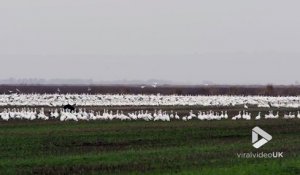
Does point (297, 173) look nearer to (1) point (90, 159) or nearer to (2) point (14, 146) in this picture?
(1) point (90, 159)

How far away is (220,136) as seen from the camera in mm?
31516

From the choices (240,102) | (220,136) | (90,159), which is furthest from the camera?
(240,102)

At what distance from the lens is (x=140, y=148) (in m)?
25.9

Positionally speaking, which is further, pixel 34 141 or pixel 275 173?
pixel 34 141

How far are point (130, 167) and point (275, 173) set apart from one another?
4750 mm

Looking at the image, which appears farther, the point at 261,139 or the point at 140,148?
the point at 261,139

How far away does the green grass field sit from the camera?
2042 cm

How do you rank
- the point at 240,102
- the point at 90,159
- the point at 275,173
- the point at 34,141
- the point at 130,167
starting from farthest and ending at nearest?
1. the point at 240,102
2. the point at 34,141
3. the point at 90,159
4. the point at 130,167
5. the point at 275,173

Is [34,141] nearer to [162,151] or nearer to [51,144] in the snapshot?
[51,144]

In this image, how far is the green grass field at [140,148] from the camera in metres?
20.4

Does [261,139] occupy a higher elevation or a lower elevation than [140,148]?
higher

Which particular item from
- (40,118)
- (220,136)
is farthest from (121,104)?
(220,136)

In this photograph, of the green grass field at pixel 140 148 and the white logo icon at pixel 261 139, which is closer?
the green grass field at pixel 140 148

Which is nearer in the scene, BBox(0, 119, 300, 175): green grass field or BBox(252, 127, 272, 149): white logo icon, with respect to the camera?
BBox(0, 119, 300, 175): green grass field
